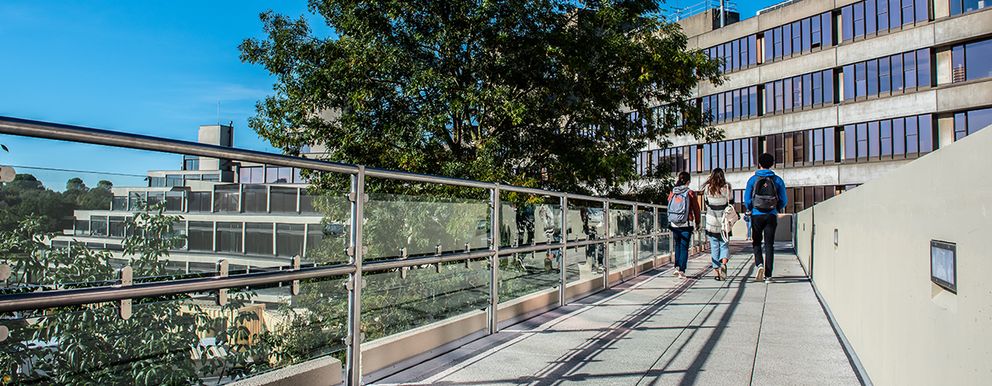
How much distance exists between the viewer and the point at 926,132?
128ft

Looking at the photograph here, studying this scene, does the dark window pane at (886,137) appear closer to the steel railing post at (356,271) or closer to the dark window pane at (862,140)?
the dark window pane at (862,140)

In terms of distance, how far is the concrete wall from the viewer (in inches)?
80.1

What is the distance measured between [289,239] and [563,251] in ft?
15.3

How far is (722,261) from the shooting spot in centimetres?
1091

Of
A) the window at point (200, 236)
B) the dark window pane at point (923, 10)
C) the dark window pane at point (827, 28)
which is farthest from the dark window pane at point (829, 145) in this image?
the window at point (200, 236)

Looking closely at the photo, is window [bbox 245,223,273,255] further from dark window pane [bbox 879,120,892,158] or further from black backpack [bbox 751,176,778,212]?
dark window pane [bbox 879,120,892,158]

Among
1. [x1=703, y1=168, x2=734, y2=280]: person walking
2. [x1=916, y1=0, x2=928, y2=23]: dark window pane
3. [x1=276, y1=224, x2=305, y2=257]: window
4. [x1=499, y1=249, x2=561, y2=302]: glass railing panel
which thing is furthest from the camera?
[x1=916, y1=0, x2=928, y2=23]: dark window pane

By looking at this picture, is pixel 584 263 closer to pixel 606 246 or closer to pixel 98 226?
pixel 606 246

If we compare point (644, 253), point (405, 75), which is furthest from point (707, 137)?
point (644, 253)

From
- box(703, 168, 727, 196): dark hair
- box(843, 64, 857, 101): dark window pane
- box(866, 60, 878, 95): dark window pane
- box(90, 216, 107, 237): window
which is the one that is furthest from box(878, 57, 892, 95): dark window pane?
box(90, 216, 107, 237): window

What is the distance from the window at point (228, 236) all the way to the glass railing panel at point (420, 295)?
1000 millimetres

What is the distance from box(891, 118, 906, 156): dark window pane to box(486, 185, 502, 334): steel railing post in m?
41.2

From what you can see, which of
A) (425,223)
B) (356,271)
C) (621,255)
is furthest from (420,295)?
(621,255)

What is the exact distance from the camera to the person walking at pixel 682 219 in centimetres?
1095
